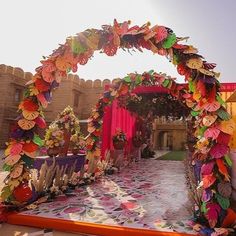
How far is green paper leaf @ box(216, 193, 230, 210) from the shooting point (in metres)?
3.28

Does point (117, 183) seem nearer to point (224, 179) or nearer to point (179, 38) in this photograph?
point (224, 179)

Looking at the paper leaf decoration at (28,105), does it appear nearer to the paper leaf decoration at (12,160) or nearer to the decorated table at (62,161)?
the paper leaf decoration at (12,160)

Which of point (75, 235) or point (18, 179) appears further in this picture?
point (18, 179)

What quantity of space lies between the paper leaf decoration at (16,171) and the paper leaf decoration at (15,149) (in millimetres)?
226

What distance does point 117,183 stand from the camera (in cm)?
669

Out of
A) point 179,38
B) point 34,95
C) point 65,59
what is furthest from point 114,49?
point 34,95

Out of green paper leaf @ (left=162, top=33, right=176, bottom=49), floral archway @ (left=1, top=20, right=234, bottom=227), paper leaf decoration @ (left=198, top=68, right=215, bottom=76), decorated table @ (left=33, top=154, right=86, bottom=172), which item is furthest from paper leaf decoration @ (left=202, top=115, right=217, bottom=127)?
decorated table @ (left=33, top=154, right=86, bottom=172)

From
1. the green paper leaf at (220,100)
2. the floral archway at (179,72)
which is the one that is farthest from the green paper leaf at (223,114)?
the green paper leaf at (220,100)

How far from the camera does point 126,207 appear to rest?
443 cm

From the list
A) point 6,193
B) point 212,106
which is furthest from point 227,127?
point 6,193

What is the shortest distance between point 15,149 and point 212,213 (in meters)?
3.28

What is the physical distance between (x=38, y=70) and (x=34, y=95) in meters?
0.48

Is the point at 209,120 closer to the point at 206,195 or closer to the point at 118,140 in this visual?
the point at 206,195

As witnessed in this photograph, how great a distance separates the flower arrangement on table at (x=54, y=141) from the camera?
6508 millimetres
